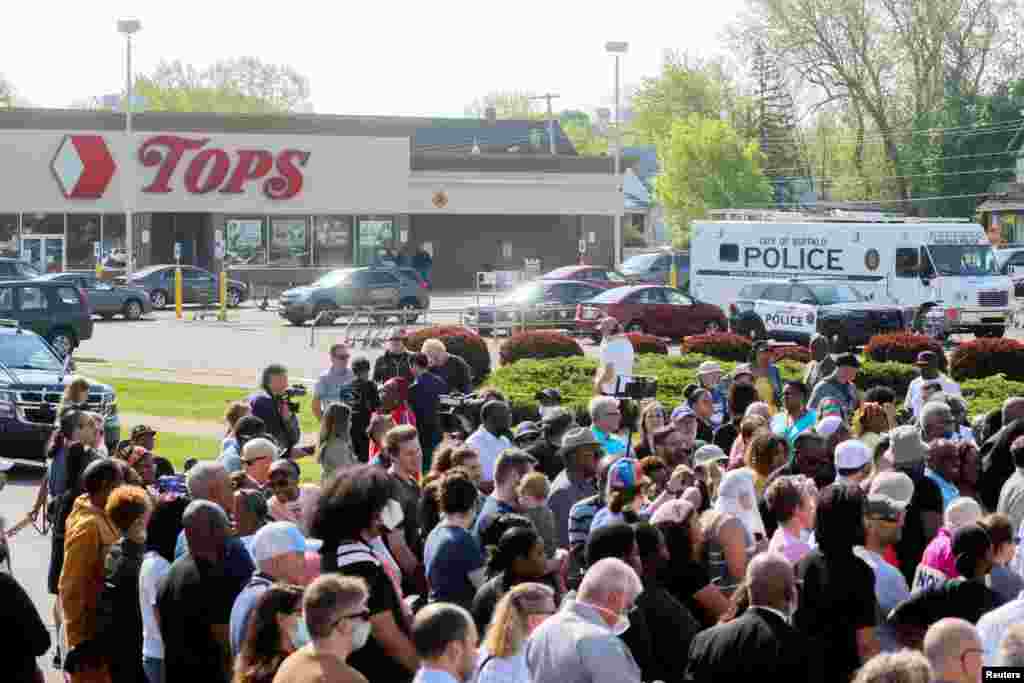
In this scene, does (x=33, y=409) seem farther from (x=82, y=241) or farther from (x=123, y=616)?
(x=82, y=241)

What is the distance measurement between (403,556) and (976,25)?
220 ft

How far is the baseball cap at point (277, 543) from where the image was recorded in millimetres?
7529

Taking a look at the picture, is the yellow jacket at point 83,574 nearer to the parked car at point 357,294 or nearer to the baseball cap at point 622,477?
the baseball cap at point 622,477

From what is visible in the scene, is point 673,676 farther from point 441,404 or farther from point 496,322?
point 496,322

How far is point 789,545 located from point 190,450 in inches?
533

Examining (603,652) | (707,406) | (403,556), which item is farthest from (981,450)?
(603,652)

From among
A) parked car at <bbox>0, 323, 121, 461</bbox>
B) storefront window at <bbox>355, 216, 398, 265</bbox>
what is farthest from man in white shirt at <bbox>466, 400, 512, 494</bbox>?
storefront window at <bbox>355, 216, 398, 265</bbox>

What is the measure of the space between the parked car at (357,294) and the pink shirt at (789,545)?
34.7 m

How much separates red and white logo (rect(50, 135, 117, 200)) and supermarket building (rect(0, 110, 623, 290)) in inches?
1.8

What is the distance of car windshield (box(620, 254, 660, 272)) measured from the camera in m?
55.7

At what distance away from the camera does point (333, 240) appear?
6425 cm

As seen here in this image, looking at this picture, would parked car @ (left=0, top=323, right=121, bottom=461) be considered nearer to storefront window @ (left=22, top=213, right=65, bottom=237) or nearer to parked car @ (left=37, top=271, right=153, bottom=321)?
parked car @ (left=37, top=271, right=153, bottom=321)

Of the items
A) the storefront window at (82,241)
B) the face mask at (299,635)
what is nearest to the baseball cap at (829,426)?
the face mask at (299,635)

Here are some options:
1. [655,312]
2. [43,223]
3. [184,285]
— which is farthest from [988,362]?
[43,223]
